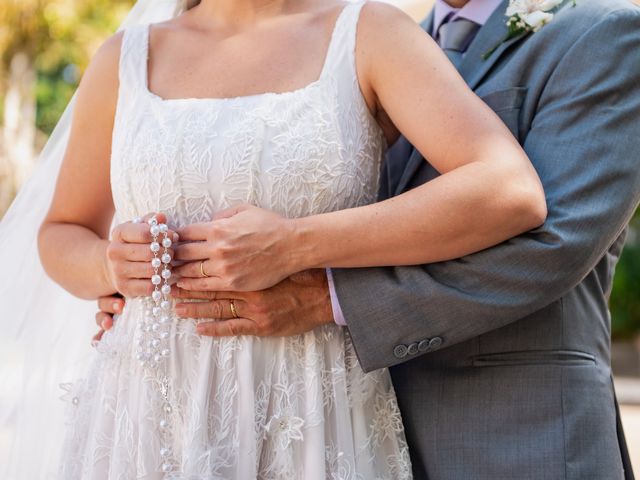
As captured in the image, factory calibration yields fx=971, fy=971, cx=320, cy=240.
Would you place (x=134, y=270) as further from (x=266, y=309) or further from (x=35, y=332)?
(x=35, y=332)

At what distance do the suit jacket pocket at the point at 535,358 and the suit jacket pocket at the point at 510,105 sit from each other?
60 cm

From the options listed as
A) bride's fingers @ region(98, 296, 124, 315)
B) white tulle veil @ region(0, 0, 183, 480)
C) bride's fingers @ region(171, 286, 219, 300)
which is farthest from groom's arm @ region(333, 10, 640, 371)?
white tulle veil @ region(0, 0, 183, 480)

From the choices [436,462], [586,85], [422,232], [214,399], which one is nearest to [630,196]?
[586,85]

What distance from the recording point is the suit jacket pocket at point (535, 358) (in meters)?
2.62

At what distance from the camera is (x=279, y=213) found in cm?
251

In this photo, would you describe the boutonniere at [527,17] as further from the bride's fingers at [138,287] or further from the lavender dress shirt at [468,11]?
the bride's fingers at [138,287]

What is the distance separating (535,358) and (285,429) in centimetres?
71

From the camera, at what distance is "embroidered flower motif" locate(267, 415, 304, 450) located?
2.43m

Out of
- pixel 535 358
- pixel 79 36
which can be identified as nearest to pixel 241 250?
pixel 535 358

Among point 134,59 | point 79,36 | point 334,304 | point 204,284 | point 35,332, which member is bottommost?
point 79,36

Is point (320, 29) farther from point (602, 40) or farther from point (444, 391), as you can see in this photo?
point (444, 391)

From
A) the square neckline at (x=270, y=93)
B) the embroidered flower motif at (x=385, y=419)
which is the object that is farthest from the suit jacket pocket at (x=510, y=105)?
the embroidered flower motif at (x=385, y=419)

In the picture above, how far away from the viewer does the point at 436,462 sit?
2637 millimetres

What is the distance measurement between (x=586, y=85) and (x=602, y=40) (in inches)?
6.2
